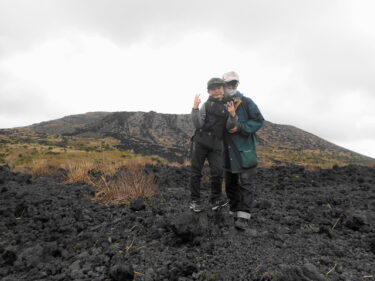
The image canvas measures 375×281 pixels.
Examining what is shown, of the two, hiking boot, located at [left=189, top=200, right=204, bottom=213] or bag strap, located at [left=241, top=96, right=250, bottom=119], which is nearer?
hiking boot, located at [left=189, top=200, right=204, bottom=213]

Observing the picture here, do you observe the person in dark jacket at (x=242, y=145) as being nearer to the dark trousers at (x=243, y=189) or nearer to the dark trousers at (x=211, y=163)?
the dark trousers at (x=243, y=189)

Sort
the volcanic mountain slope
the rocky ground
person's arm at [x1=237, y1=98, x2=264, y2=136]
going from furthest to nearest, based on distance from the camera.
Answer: the volcanic mountain slope
person's arm at [x1=237, y1=98, x2=264, y2=136]
the rocky ground

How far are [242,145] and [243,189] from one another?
0.59m

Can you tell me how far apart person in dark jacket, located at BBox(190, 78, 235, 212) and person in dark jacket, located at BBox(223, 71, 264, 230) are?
128 millimetres

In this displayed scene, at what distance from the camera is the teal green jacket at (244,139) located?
366cm

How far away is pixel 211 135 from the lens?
380 centimetres

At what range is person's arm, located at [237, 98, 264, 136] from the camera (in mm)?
3646

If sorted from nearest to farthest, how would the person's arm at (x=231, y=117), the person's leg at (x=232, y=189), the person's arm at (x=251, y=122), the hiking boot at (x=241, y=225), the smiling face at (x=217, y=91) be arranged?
1. the hiking boot at (x=241, y=225)
2. the person's arm at (x=231, y=117)
3. the person's arm at (x=251, y=122)
4. the smiling face at (x=217, y=91)
5. the person's leg at (x=232, y=189)

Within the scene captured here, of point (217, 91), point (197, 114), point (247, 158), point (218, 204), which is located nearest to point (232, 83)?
point (217, 91)

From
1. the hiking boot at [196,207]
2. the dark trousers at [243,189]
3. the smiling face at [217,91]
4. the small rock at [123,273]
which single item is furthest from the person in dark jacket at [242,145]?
the small rock at [123,273]

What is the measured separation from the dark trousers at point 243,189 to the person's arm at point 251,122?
0.54 meters

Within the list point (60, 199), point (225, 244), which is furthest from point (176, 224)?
point (60, 199)

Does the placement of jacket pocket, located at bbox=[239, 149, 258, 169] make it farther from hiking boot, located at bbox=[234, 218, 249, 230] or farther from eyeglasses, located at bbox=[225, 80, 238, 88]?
eyeglasses, located at bbox=[225, 80, 238, 88]

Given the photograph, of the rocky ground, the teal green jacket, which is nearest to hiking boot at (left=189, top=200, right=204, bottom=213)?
the rocky ground
